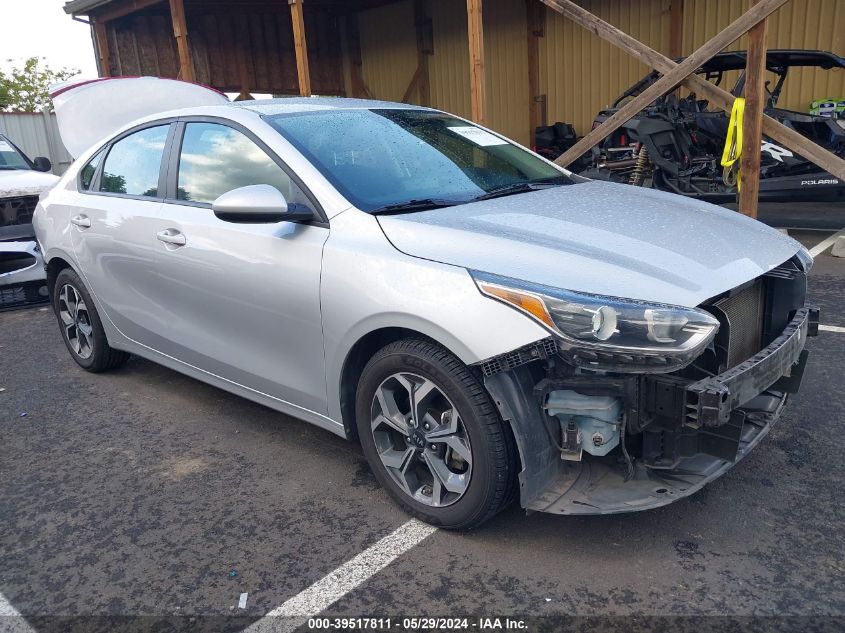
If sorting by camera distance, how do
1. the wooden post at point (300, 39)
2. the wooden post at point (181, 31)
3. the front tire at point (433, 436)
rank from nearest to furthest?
the front tire at point (433, 436) < the wooden post at point (300, 39) < the wooden post at point (181, 31)

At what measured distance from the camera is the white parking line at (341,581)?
7.86ft

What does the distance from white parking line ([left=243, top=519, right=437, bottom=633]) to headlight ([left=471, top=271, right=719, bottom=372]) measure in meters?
1.01

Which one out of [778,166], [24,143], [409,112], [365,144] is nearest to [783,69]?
[778,166]

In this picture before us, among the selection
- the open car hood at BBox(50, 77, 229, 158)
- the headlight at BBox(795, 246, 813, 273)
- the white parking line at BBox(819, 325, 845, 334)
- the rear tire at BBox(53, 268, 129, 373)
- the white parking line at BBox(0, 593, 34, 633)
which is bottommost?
the white parking line at BBox(819, 325, 845, 334)

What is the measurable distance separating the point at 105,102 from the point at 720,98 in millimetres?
5817

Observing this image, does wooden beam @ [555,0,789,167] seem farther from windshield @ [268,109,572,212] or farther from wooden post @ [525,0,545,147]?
wooden post @ [525,0,545,147]

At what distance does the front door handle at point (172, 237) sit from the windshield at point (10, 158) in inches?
204

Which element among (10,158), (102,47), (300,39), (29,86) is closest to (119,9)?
(102,47)

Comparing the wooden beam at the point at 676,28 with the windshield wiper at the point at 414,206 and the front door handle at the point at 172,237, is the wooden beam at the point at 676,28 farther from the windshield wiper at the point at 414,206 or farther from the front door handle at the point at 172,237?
the front door handle at the point at 172,237

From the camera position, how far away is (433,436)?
2.76 m

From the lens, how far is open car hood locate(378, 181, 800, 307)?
2455 mm

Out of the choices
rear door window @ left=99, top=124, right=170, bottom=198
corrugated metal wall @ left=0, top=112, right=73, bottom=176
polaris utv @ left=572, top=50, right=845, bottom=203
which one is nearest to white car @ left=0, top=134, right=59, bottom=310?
rear door window @ left=99, top=124, right=170, bottom=198

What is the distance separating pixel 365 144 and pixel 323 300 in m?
0.89

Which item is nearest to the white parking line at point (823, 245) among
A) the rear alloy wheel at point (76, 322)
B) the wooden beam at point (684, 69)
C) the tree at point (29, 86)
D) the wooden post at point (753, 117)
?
the wooden post at point (753, 117)
